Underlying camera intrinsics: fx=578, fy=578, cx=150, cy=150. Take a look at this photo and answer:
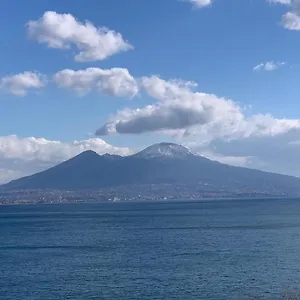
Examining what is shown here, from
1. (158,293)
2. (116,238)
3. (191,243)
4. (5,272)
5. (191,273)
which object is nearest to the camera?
(158,293)

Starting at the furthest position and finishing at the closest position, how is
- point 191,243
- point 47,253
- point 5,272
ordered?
point 191,243
point 47,253
point 5,272

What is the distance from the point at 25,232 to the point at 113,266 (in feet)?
197

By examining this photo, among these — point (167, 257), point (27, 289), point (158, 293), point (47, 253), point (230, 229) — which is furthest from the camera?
point (230, 229)

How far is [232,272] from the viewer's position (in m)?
60.4

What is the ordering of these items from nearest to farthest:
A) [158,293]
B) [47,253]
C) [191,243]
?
[158,293], [47,253], [191,243]

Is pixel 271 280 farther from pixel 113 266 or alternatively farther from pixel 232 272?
pixel 113 266

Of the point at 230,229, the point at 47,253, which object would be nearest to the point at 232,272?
the point at 47,253

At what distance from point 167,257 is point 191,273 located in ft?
43.8

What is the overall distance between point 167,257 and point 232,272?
14515mm

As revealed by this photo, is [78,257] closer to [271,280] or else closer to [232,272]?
[232,272]

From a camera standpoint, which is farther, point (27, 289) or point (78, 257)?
point (78, 257)

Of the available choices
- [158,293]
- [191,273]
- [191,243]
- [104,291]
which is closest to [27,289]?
[104,291]

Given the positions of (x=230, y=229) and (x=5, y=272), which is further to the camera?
(x=230, y=229)

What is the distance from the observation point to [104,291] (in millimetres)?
52750
